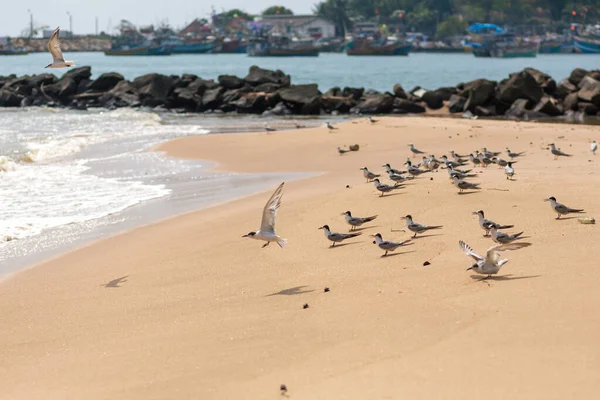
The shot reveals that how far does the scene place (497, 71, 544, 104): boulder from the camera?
41000mm

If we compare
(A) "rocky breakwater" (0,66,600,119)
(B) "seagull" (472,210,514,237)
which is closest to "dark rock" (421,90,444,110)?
(A) "rocky breakwater" (0,66,600,119)

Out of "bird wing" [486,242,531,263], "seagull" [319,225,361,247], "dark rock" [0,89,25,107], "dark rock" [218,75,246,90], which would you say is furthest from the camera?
"dark rock" [0,89,25,107]

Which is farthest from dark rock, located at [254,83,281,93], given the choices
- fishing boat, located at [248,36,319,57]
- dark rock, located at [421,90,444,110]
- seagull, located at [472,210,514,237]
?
fishing boat, located at [248,36,319,57]

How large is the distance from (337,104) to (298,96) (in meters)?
2.19

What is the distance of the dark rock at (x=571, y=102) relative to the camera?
4009 centimetres

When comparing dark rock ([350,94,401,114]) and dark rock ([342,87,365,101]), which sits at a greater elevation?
dark rock ([342,87,365,101])

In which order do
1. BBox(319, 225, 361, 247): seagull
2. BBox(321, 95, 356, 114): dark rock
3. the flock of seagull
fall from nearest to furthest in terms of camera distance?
the flock of seagull < BBox(319, 225, 361, 247): seagull < BBox(321, 95, 356, 114): dark rock

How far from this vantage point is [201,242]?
12625 mm

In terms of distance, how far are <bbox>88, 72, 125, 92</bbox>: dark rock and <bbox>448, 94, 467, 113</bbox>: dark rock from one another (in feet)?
82.9

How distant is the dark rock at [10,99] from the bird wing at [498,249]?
2038 inches

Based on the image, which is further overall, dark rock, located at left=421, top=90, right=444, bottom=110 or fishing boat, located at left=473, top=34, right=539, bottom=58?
fishing boat, located at left=473, top=34, right=539, bottom=58

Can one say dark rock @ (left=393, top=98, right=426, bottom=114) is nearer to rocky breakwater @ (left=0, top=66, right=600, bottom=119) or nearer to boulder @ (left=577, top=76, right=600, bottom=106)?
rocky breakwater @ (left=0, top=66, right=600, bottom=119)

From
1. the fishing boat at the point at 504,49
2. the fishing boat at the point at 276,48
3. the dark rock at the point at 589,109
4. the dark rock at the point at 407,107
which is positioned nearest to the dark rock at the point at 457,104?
the dark rock at the point at 407,107

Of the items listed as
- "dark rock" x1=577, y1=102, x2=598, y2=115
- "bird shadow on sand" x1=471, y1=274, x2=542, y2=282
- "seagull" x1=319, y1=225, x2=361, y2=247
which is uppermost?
"bird shadow on sand" x1=471, y1=274, x2=542, y2=282
